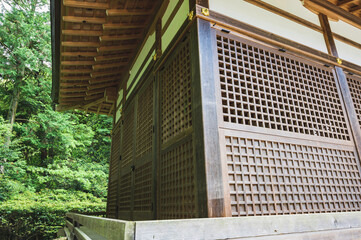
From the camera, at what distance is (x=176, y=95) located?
151 inches

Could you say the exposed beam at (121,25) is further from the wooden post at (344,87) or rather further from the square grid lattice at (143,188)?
the wooden post at (344,87)

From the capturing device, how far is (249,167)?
3.02 m

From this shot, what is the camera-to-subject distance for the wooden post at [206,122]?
2.65 m

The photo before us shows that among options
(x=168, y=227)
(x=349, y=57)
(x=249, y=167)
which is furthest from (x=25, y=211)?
(x=349, y=57)

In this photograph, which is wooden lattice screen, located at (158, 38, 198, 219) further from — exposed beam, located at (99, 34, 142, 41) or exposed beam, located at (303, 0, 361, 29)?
exposed beam, located at (303, 0, 361, 29)

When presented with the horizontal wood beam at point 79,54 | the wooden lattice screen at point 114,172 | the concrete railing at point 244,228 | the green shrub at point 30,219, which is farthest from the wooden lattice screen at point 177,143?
the green shrub at point 30,219

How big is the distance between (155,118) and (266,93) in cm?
203

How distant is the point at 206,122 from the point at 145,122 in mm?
2645

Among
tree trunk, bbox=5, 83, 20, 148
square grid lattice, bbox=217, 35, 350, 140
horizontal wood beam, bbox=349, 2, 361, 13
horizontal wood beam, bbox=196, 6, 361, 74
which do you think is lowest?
square grid lattice, bbox=217, 35, 350, 140

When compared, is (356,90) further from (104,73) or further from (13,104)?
(13,104)

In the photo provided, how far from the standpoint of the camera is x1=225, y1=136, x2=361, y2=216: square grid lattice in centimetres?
292

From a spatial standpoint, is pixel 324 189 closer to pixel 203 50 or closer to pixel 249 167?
pixel 249 167

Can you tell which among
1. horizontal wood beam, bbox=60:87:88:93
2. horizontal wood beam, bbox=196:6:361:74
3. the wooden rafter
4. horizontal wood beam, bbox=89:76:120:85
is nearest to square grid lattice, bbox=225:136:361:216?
horizontal wood beam, bbox=196:6:361:74

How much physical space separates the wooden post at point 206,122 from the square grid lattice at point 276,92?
10.1 inches
